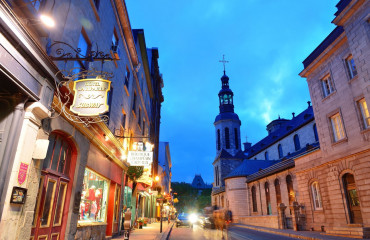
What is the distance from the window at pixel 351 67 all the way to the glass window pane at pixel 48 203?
738 inches

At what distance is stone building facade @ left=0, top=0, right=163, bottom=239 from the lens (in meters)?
5.28

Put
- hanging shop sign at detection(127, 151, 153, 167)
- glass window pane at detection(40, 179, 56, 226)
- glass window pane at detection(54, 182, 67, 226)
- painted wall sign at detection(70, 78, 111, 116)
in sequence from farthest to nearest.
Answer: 1. hanging shop sign at detection(127, 151, 153, 167)
2. glass window pane at detection(54, 182, 67, 226)
3. glass window pane at detection(40, 179, 56, 226)
4. painted wall sign at detection(70, 78, 111, 116)

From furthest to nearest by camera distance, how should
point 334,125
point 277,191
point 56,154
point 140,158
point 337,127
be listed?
point 277,191
point 334,125
point 337,127
point 140,158
point 56,154

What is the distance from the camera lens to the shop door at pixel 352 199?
15.2m

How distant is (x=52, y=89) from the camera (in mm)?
6742

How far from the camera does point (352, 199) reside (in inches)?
617

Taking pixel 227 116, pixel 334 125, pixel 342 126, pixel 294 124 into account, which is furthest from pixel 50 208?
pixel 227 116

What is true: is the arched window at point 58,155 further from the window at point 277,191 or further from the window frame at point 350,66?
the window at point 277,191

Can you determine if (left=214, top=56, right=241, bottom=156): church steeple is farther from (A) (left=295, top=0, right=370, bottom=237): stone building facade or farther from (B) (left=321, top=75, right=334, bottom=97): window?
(B) (left=321, top=75, right=334, bottom=97): window

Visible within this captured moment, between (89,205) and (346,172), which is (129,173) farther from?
(346,172)

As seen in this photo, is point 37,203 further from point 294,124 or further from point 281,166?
point 294,124

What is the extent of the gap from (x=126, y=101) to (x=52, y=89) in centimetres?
957

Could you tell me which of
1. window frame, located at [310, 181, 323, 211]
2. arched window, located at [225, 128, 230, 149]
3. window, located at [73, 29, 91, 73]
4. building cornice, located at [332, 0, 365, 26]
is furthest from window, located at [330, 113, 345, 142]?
arched window, located at [225, 128, 230, 149]

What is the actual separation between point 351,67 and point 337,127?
4.37 meters
